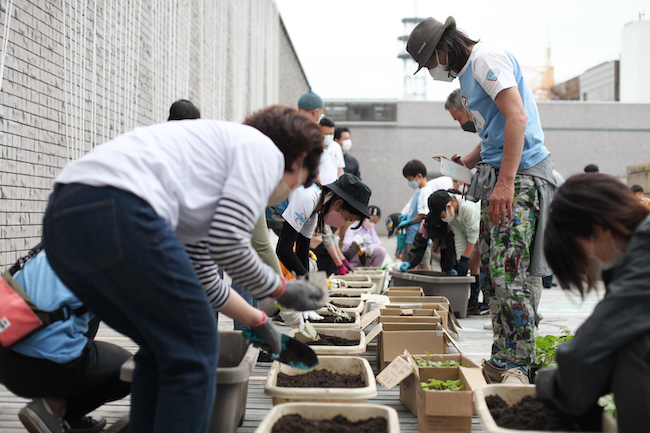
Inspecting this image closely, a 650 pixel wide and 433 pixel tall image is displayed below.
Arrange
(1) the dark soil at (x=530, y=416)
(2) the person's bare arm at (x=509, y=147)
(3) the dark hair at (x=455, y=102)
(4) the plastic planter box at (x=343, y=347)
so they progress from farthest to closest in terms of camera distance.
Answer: (3) the dark hair at (x=455, y=102)
(4) the plastic planter box at (x=343, y=347)
(2) the person's bare arm at (x=509, y=147)
(1) the dark soil at (x=530, y=416)

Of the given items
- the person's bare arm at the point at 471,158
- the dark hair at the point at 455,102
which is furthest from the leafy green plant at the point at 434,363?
the dark hair at the point at 455,102

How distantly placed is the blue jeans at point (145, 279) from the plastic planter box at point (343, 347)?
39.7 inches

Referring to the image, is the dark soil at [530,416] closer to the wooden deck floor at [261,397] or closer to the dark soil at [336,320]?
the wooden deck floor at [261,397]

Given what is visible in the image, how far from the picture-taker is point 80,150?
3420 mm

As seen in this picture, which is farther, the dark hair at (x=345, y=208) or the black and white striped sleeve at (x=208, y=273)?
the dark hair at (x=345, y=208)

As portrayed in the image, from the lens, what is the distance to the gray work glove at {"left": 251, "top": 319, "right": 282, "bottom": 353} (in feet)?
5.16

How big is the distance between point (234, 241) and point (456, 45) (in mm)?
1516

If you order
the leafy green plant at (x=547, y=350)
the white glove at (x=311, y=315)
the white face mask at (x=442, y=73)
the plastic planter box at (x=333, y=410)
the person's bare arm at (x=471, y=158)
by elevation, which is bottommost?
the white glove at (x=311, y=315)

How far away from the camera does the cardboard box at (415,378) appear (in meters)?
1.91

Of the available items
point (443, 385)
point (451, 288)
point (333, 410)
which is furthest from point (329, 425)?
point (451, 288)

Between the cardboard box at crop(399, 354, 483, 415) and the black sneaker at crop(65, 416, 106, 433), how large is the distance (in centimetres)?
114

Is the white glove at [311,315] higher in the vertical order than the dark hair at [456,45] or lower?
lower

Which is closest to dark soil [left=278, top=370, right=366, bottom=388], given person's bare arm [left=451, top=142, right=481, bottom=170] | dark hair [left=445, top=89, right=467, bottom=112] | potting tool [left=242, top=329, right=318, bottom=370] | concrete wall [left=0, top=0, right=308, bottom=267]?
potting tool [left=242, top=329, right=318, bottom=370]

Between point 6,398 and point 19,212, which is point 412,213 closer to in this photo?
point 19,212
